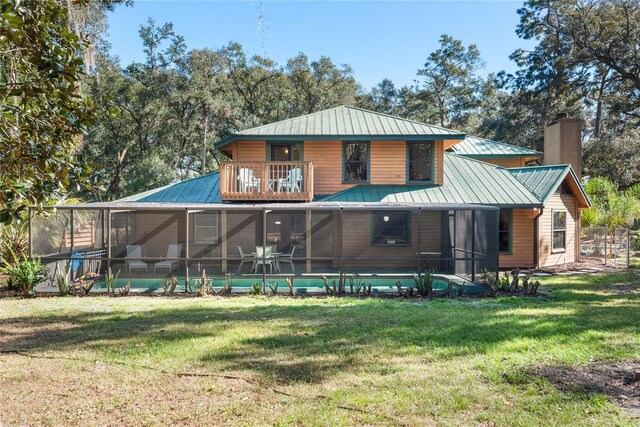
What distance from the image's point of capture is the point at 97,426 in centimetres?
358

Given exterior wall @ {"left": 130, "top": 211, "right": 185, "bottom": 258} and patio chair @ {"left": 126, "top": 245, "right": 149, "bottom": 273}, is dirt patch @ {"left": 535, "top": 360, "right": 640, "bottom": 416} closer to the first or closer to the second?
patio chair @ {"left": 126, "top": 245, "right": 149, "bottom": 273}

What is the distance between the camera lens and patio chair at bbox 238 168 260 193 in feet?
46.4

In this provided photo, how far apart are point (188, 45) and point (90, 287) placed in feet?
71.5

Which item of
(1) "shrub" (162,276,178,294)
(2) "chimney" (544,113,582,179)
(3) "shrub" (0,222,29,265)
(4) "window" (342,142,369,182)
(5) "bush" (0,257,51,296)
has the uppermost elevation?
(2) "chimney" (544,113,582,179)

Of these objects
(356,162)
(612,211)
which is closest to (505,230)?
(356,162)

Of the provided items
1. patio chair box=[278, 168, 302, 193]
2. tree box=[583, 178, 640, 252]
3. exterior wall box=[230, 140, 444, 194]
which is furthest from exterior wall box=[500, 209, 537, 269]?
patio chair box=[278, 168, 302, 193]

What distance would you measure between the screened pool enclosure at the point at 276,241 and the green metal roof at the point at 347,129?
8.67 ft

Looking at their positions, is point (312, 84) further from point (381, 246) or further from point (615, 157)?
point (615, 157)

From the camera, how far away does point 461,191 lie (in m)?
14.8

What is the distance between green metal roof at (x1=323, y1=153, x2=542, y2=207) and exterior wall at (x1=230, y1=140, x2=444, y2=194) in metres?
0.41

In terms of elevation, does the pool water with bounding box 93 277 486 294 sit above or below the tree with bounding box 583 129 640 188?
below

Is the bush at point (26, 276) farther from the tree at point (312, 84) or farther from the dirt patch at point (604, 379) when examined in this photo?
the tree at point (312, 84)

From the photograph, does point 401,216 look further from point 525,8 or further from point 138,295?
point 525,8

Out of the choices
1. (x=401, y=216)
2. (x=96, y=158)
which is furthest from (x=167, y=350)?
(x=96, y=158)
